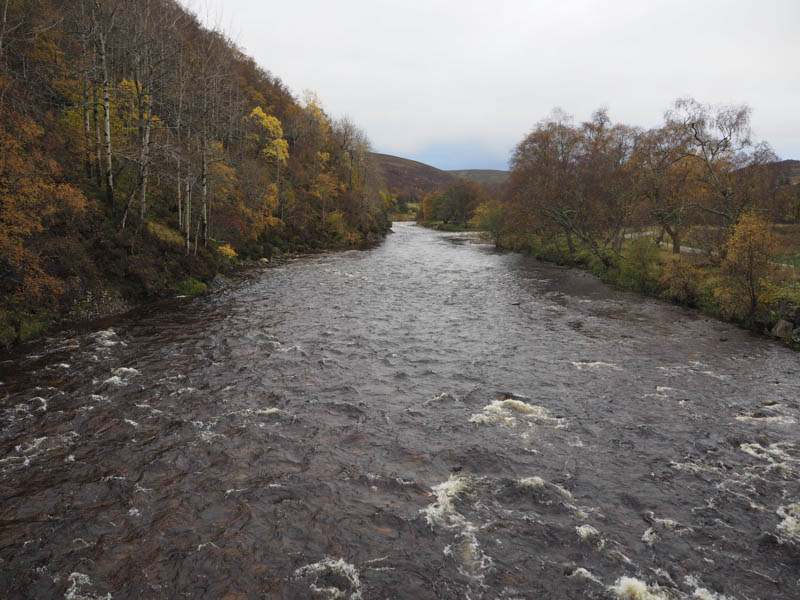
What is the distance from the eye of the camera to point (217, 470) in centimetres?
863

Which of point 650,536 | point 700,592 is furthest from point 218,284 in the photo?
point 700,592

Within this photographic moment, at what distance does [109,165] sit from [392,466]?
22.5 meters

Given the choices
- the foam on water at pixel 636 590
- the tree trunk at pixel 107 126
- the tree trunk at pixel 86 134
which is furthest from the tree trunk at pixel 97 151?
the foam on water at pixel 636 590

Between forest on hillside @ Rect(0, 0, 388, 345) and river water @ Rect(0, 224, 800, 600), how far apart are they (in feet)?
10.1

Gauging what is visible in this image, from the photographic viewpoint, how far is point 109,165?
71.9ft

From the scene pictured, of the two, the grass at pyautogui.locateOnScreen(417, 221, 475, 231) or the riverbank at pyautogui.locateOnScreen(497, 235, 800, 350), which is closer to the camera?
the riverbank at pyautogui.locateOnScreen(497, 235, 800, 350)

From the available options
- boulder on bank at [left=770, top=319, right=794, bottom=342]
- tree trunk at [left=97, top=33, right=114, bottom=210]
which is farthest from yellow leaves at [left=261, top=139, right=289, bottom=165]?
boulder on bank at [left=770, top=319, right=794, bottom=342]

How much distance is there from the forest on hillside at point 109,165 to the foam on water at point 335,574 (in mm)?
13836

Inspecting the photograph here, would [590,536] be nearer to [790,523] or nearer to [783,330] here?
[790,523]

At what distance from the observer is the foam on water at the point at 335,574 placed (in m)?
6.06

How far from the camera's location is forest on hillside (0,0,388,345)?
1484 cm

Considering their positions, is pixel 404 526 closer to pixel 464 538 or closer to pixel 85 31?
pixel 464 538

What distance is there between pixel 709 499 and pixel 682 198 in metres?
32.0

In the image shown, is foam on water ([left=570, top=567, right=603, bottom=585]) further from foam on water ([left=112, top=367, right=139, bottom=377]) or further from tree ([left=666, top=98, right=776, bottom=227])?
tree ([left=666, top=98, right=776, bottom=227])
